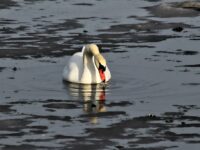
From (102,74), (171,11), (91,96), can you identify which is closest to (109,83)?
(102,74)

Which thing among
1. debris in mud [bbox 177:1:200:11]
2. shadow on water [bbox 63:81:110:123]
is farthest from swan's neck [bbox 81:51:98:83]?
debris in mud [bbox 177:1:200:11]

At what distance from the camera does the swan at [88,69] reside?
75.7 feet

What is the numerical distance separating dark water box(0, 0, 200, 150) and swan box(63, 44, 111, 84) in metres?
0.27

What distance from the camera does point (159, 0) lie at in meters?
36.4

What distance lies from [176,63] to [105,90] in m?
3.31

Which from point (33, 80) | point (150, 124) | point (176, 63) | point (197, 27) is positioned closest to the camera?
point (150, 124)

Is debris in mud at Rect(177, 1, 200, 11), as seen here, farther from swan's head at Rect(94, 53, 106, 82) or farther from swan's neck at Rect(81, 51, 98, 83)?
swan's head at Rect(94, 53, 106, 82)

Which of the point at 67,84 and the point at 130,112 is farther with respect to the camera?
the point at 67,84

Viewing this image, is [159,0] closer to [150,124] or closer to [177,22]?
[177,22]

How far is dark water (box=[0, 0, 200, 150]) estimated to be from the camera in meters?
18.3

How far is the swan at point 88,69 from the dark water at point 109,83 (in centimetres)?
27

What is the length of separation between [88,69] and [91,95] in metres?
1.98

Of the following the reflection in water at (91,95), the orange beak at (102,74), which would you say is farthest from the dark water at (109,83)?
the orange beak at (102,74)

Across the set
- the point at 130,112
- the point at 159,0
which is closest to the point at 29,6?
the point at 159,0
